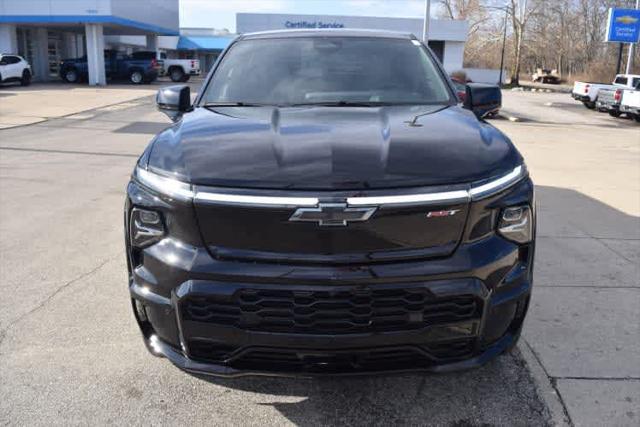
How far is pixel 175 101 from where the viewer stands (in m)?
3.91

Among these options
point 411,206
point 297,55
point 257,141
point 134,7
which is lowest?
point 411,206

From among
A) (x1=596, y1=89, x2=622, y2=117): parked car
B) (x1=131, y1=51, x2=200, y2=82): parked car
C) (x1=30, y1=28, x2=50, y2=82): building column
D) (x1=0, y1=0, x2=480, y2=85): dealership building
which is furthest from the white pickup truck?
(x1=30, y1=28, x2=50, y2=82): building column

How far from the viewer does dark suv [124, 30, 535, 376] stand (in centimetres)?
229

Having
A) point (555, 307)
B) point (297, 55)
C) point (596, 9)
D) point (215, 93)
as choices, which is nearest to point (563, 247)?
point (555, 307)

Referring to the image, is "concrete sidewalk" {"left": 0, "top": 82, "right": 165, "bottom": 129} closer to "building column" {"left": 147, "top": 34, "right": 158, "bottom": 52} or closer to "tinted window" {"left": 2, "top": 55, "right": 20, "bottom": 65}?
"tinted window" {"left": 2, "top": 55, "right": 20, "bottom": 65}

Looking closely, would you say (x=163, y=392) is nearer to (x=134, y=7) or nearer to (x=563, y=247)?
(x=563, y=247)

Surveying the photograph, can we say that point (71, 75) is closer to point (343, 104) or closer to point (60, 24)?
point (60, 24)

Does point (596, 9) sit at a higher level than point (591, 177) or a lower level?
higher

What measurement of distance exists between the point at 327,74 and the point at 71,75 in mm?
35555

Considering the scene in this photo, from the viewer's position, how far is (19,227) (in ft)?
19.5

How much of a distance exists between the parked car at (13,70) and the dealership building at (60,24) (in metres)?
4.03

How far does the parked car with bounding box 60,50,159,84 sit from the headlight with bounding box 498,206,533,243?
3615 centimetres

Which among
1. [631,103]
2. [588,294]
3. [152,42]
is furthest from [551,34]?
[588,294]

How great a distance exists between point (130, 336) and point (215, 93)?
1.61 metres
